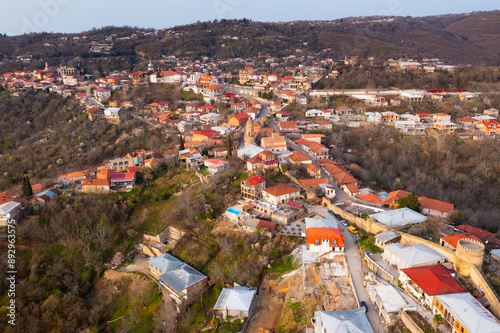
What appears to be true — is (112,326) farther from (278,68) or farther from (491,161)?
(278,68)

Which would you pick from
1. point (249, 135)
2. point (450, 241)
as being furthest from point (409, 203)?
point (249, 135)

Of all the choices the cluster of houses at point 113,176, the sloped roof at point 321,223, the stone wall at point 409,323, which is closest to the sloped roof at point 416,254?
the stone wall at point 409,323

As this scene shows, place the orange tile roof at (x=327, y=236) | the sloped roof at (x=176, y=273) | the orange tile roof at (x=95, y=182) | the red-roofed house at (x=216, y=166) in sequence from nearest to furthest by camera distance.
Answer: the orange tile roof at (x=327, y=236), the sloped roof at (x=176, y=273), the orange tile roof at (x=95, y=182), the red-roofed house at (x=216, y=166)

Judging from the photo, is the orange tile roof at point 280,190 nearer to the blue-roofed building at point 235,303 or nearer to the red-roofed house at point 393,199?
the red-roofed house at point 393,199

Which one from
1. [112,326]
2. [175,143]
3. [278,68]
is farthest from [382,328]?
[278,68]

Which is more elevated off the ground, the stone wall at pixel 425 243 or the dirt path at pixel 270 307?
the stone wall at pixel 425 243
